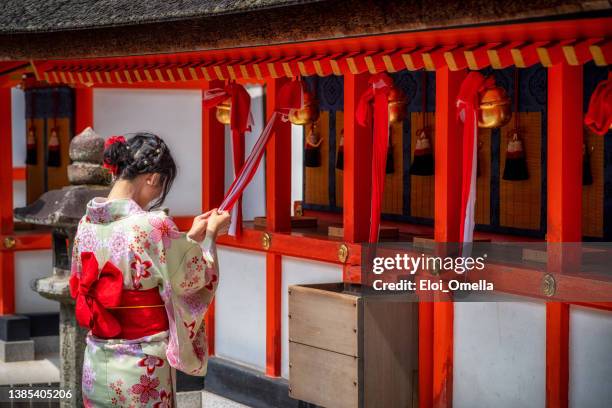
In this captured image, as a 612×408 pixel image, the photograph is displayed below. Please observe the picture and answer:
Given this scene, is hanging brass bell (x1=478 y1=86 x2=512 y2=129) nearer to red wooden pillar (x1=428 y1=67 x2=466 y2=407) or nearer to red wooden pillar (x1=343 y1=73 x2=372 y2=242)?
red wooden pillar (x1=428 y1=67 x2=466 y2=407)

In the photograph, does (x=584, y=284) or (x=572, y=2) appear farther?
(x=584, y=284)

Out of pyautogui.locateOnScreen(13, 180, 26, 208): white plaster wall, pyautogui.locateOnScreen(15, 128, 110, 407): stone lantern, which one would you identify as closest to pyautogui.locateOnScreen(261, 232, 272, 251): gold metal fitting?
pyautogui.locateOnScreen(15, 128, 110, 407): stone lantern

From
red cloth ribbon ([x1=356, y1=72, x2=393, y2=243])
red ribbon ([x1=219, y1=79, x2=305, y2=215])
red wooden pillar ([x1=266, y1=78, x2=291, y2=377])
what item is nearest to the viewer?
red cloth ribbon ([x1=356, y1=72, x2=393, y2=243])

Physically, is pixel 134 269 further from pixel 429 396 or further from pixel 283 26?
pixel 429 396

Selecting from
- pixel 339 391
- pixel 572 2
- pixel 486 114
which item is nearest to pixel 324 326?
pixel 339 391

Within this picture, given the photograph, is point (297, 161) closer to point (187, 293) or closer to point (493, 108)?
point (493, 108)

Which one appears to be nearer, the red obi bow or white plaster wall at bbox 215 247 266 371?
the red obi bow

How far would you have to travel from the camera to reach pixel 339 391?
7.95 m

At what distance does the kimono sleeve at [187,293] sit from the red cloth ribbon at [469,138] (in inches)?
77.2

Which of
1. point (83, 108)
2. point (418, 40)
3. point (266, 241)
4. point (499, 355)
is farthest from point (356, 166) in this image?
point (83, 108)

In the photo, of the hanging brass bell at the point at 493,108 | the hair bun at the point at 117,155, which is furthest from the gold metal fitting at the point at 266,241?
the hair bun at the point at 117,155

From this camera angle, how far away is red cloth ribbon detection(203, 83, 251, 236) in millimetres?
9656

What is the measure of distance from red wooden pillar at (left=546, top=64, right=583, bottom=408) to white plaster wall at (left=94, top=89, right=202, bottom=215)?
21.1ft

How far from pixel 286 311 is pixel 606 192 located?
8.87 ft
